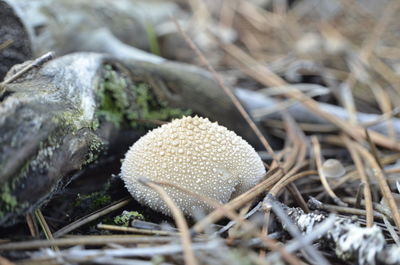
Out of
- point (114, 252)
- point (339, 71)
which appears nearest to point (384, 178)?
point (114, 252)

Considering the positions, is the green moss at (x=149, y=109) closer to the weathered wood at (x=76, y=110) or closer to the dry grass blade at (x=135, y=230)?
the weathered wood at (x=76, y=110)

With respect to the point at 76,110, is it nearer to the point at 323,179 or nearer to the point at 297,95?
the point at 323,179

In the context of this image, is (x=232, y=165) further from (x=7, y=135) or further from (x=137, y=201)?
(x=7, y=135)

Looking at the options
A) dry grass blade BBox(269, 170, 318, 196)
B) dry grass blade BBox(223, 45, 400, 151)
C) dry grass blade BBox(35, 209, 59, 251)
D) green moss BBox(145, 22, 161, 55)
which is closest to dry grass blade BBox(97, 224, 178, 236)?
dry grass blade BBox(35, 209, 59, 251)

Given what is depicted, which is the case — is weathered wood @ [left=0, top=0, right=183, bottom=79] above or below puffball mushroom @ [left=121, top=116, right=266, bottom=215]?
above

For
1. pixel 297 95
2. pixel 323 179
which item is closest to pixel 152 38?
pixel 297 95

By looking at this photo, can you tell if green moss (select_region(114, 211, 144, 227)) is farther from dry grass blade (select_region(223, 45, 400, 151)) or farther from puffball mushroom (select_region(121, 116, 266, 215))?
dry grass blade (select_region(223, 45, 400, 151))
